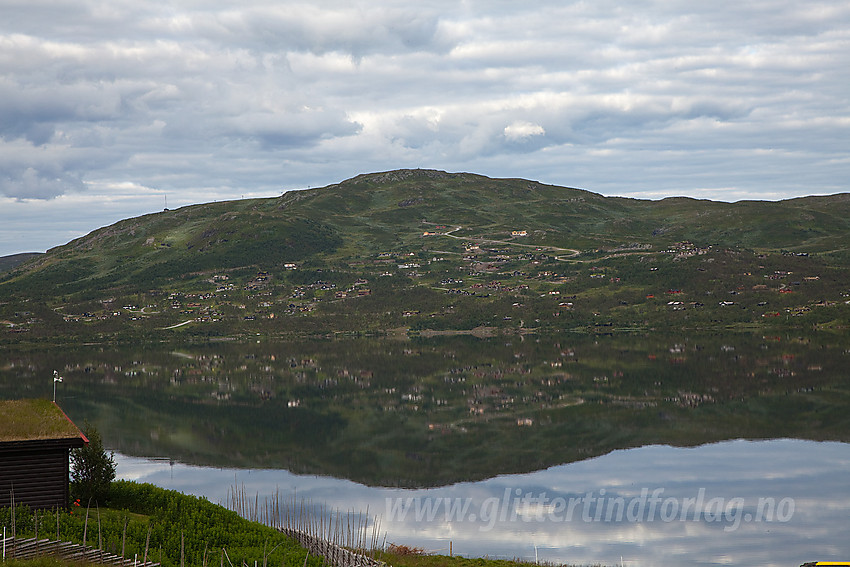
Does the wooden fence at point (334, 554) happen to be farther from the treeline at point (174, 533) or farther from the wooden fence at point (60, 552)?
the wooden fence at point (60, 552)

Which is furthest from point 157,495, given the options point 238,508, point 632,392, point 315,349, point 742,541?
point 315,349

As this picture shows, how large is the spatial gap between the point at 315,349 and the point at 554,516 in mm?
123751

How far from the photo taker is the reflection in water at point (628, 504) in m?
39.9

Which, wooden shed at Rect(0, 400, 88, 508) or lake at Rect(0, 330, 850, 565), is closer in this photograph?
wooden shed at Rect(0, 400, 88, 508)

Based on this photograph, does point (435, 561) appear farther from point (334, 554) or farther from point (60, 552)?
point (60, 552)

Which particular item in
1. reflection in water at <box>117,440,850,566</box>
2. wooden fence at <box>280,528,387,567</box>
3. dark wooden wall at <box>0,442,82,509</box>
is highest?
dark wooden wall at <box>0,442,82,509</box>

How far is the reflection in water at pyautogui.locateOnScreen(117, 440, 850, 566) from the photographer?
39.9 metres

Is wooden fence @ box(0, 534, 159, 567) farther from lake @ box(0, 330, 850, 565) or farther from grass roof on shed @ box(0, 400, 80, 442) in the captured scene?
lake @ box(0, 330, 850, 565)

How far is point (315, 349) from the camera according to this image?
166 metres

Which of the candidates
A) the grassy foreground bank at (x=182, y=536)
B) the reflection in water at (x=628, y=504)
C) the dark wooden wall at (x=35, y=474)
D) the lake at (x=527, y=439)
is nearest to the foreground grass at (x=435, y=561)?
the grassy foreground bank at (x=182, y=536)

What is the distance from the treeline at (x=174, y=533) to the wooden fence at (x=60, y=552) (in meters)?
0.52

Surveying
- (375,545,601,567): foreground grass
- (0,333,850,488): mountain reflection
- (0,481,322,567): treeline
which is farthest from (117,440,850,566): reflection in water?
(0,481,322,567): treeline

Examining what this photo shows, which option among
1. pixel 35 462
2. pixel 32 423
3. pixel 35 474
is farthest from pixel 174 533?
pixel 32 423

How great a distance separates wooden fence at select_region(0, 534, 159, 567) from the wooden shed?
16.0ft
